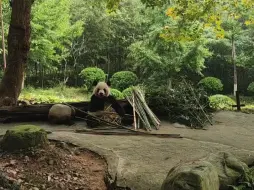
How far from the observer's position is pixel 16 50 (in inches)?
321

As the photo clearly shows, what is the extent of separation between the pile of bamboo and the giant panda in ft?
1.07

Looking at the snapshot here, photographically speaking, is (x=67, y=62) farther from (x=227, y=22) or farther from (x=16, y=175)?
(x=16, y=175)

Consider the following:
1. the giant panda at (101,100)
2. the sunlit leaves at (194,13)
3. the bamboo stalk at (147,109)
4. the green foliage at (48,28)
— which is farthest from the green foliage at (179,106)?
the green foliage at (48,28)

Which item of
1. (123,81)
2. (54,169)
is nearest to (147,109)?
(54,169)

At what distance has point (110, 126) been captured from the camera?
22.6 feet

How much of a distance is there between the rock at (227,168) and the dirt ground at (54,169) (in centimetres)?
130

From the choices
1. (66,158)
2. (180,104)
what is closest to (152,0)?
(180,104)

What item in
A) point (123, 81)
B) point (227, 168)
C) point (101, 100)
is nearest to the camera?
point (227, 168)

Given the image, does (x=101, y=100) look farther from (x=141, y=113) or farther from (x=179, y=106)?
(x=179, y=106)

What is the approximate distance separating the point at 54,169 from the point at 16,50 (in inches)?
192

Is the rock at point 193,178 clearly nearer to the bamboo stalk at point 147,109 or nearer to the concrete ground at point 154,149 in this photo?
the concrete ground at point 154,149

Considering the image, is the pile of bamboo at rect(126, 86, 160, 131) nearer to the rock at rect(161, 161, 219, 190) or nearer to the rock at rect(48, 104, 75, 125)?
the rock at rect(48, 104, 75, 125)

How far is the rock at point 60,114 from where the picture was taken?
738 centimetres

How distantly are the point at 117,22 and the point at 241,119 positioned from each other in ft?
51.4
